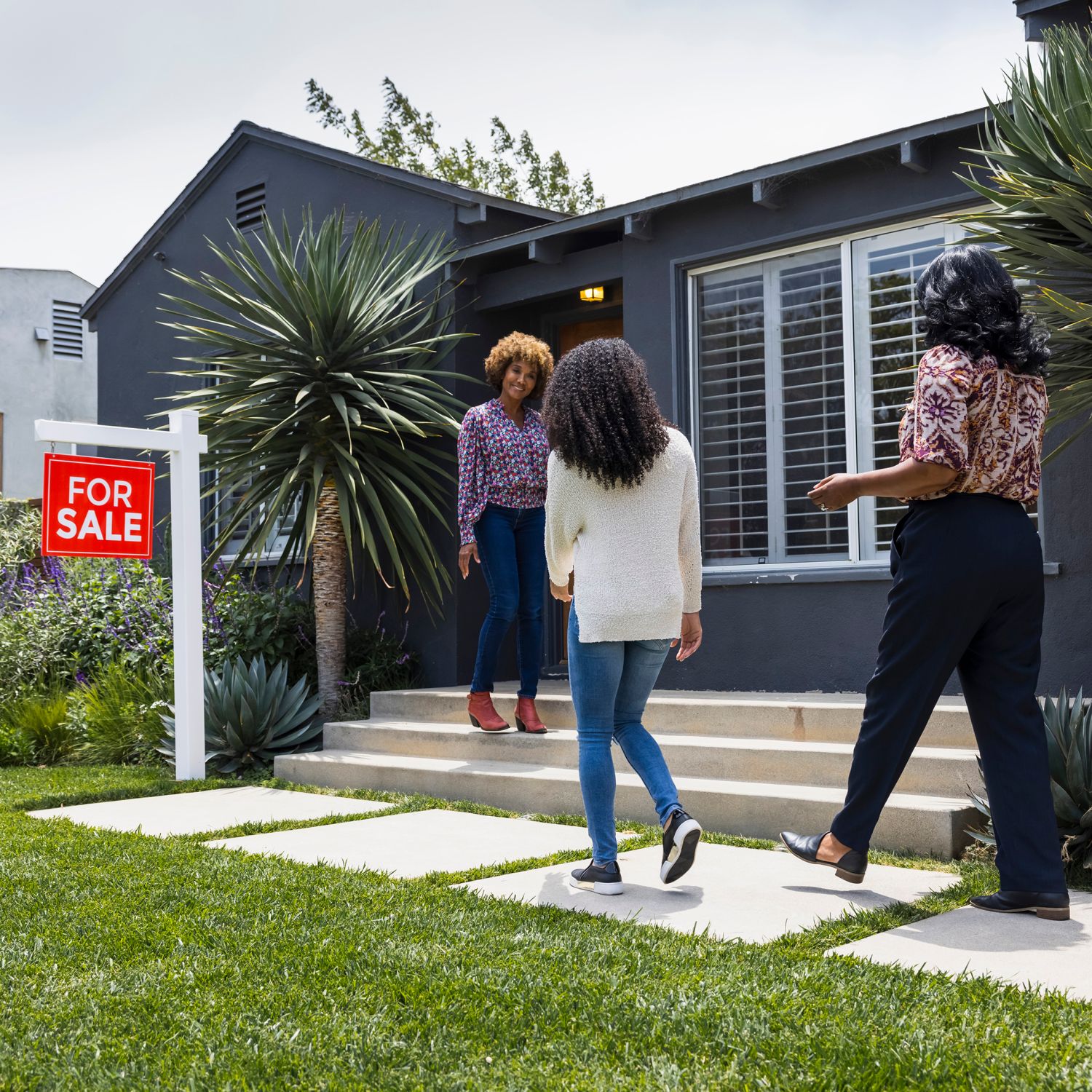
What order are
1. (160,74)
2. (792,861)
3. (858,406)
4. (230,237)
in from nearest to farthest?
(792,861) < (858,406) < (230,237) < (160,74)

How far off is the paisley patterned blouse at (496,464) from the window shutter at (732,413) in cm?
147

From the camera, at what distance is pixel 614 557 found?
3729mm

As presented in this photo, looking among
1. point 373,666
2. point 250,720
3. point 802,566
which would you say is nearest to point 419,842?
point 250,720

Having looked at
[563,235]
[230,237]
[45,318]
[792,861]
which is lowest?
[792,861]

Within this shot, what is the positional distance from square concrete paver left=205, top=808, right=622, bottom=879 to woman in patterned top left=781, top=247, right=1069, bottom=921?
1.46m

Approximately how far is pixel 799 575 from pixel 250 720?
326 cm

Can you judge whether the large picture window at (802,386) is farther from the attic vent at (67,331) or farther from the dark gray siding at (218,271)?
the attic vent at (67,331)

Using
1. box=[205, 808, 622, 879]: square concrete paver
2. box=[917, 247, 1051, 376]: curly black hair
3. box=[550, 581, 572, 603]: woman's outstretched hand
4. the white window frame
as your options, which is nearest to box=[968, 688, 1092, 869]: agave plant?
box=[917, 247, 1051, 376]: curly black hair

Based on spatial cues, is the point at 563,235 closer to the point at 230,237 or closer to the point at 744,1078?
the point at 230,237

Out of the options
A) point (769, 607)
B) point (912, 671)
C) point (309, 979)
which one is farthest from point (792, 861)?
point (769, 607)

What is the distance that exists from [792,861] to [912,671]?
106cm

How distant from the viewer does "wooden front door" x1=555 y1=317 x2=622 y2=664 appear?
27.1 ft

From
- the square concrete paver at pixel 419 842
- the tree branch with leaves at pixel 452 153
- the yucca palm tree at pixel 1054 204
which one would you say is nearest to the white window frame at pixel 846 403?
the yucca palm tree at pixel 1054 204

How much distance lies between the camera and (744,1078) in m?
2.22
